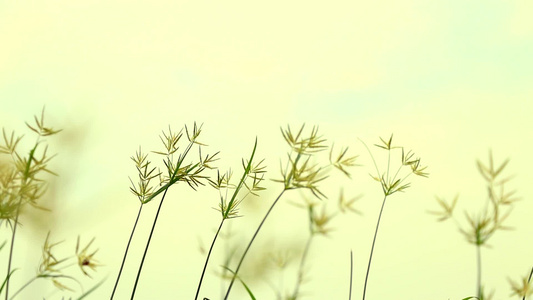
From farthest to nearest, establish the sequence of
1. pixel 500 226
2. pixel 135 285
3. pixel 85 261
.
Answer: pixel 135 285, pixel 85 261, pixel 500 226

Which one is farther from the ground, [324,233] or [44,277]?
[324,233]

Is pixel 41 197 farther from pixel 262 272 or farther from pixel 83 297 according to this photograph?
pixel 262 272

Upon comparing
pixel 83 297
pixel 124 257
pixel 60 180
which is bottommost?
pixel 83 297

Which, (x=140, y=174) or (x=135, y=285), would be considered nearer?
(x=135, y=285)

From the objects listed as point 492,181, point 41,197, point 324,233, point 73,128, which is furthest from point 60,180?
point 492,181

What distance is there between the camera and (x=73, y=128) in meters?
1.76

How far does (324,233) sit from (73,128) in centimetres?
88

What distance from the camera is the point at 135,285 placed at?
1.75m

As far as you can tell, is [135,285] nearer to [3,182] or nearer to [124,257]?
[124,257]

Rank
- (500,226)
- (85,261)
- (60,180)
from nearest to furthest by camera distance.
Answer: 1. (500,226)
2. (85,261)
3. (60,180)

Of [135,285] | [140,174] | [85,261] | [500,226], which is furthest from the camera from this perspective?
[140,174]

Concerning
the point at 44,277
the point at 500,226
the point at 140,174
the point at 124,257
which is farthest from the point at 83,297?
the point at 500,226

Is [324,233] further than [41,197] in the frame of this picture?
No

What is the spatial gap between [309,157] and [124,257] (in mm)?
650
